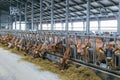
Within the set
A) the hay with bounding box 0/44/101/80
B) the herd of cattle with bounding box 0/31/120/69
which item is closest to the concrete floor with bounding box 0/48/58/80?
the hay with bounding box 0/44/101/80

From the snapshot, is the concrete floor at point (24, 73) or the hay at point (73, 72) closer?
the hay at point (73, 72)

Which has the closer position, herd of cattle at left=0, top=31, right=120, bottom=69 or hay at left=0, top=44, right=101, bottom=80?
herd of cattle at left=0, top=31, right=120, bottom=69

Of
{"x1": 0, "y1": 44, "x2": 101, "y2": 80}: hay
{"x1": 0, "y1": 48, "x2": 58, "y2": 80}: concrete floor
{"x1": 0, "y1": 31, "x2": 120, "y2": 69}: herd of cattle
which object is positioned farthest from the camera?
{"x1": 0, "y1": 48, "x2": 58, "y2": 80}: concrete floor

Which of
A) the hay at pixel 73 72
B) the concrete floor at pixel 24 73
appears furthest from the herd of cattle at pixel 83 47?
the concrete floor at pixel 24 73

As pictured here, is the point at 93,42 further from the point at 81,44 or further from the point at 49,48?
the point at 49,48

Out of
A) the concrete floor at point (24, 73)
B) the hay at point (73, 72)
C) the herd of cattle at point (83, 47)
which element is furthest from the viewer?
the concrete floor at point (24, 73)

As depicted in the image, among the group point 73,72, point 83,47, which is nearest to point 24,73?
point 73,72

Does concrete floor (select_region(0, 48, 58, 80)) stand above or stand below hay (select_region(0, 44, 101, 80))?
below

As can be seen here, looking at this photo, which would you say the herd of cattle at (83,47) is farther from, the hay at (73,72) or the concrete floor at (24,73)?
the concrete floor at (24,73)

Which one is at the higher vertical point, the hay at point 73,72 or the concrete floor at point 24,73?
the hay at point 73,72

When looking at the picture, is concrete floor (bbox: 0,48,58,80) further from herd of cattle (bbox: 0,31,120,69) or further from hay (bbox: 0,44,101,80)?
herd of cattle (bbox: 0,31,120,69)

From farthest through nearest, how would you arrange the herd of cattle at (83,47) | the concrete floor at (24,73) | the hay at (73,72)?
1. the concrete floor at (24,73)
2. the hay at (73,72)
3. the herd of cattle at (83,47)

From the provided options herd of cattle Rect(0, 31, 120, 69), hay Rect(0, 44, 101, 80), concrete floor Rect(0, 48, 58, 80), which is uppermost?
herd of cattle Rect(0, 31, 120, 69)

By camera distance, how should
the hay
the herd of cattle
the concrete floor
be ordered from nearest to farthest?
the herd of cattle
the hay
the concrete floor
